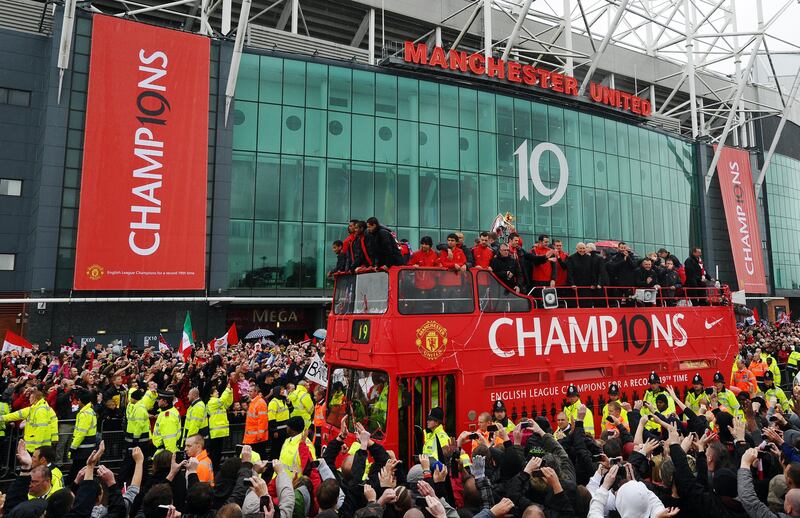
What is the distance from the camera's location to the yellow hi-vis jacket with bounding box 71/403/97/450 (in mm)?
9367

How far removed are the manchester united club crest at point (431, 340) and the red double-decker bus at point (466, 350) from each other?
0.02 metres

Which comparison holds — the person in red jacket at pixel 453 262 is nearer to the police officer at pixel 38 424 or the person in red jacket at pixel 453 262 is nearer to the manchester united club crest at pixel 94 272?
the police officer at pixel 38 424

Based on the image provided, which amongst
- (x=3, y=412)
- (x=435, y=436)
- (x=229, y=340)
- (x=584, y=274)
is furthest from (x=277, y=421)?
(x=229, y=340)

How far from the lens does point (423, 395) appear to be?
8.89m

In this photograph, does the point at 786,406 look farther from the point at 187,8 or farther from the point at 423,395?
the point at 187,8

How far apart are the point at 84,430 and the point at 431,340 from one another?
656cm

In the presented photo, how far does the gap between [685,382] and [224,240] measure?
22.4 meters

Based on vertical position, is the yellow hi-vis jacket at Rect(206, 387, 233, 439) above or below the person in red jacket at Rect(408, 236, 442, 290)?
below

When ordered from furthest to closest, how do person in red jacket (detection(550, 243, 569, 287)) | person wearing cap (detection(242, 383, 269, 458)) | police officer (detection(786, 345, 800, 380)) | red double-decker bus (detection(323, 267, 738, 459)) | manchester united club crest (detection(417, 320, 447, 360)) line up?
police officer (detection(786, 345, 800, 380)), person in red jacket (detection(550, 243, 569, 287)), person wearing cap (detection(242, 383, 269, 458)), manchester united club crest (detection(417, 320, 447, 360)), red double-decker bus (detection(323, 267, 738, 459))

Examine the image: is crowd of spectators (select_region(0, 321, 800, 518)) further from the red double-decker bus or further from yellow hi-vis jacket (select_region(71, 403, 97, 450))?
yellow hi-vis jacket (select_region(71, 403, 97, 450))

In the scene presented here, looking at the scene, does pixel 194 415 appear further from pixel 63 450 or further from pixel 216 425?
pixel 63 450

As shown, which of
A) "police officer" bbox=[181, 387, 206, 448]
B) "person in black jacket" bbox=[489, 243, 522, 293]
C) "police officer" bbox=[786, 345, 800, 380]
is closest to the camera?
"police officer" bbox=[181, 387, 206, 448]

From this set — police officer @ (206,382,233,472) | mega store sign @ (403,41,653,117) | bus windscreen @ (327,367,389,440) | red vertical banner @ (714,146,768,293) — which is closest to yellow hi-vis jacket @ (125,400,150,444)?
police officer @ (206,382,233,472)

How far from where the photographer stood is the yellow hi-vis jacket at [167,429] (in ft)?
31.1
